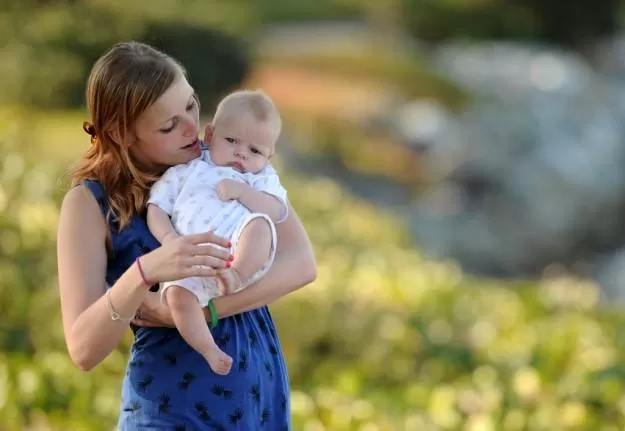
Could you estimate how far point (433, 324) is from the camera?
19.3 ft

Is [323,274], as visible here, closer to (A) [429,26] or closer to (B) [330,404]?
(B) [330,404]

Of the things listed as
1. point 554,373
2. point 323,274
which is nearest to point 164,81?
point 554,373

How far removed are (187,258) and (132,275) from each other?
0.13 m

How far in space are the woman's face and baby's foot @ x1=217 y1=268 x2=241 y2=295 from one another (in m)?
0.25

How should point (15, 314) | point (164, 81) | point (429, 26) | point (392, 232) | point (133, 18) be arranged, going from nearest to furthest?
point (164, 81)
point (15, 314)
point (133, 18)
point (392, 232)
point (429, 26)

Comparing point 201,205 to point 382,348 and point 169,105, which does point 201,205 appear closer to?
point 169,105

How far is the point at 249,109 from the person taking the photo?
2336 millimetres

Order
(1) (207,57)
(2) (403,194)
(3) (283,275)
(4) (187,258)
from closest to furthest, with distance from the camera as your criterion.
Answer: (4) (187,258) → (3) (283,275) → (1) (207,57) → (2) (403,194)

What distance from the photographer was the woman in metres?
2.28

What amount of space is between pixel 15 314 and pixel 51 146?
14.4 ft

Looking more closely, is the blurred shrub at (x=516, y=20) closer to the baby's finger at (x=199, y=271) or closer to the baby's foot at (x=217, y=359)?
the baby's foot at (x=217, y=359)

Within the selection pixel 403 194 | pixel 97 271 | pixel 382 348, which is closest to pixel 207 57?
pixel 403 194

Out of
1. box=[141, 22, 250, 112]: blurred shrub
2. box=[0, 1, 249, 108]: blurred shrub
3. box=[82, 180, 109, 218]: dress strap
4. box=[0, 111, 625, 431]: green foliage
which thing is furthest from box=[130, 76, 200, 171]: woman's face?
box=[141, 22, 250, 112]: blurred shrub

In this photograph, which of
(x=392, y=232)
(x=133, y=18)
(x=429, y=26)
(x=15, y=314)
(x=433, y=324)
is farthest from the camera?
(x=429, y=26)
